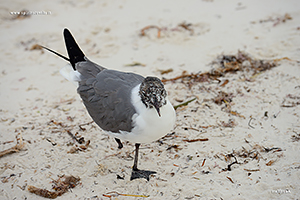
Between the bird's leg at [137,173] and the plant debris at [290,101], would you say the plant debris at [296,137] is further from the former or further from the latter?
the bird's leg at [137,173]

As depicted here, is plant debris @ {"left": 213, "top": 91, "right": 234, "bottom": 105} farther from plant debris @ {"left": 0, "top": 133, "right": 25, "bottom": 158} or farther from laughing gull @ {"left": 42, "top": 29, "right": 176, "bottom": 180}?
plant debris @ {"left": 0, "top": 133, "right": 25, "bottom": 158}

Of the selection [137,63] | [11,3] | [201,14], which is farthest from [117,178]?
[11,3]

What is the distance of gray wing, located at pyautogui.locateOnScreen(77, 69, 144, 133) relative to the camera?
2.76 m

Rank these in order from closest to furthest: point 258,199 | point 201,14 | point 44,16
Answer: point 258,199
point 201,14
point 44,16

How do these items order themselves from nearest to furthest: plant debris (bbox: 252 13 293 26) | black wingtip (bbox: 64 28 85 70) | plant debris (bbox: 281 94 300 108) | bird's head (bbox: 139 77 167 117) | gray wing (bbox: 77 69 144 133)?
1. bird's head (bbox: 139 77 167 117)
2. gray wing (bbox: 77 69 144 133)
3. black wingtip (bbox: 64 28 85 70)
4. plant debris (bbox: 281 94 300 108)
5. plant debris (bbox: 252 13 293 26)

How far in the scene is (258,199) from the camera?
8.45 feet

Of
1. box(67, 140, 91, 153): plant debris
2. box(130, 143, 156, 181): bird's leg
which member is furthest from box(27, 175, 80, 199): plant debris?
box(130, 143, 156, 181): bird's leg

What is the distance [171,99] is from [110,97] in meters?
1.34

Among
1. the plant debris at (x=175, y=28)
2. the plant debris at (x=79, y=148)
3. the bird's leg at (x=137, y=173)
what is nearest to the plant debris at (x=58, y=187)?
the plant debris at (x=79, y=148)

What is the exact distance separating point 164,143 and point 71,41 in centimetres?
162

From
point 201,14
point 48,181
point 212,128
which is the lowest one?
point 48,181

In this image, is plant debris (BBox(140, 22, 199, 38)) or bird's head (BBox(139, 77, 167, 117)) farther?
plant debris (BBox(140, 22, 199, 38))

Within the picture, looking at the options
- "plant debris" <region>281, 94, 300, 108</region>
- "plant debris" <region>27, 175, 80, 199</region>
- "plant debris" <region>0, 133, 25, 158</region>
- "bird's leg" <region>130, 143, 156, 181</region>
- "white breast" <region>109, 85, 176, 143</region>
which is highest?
"white breast" <region>109, 85, 176, 143</region>

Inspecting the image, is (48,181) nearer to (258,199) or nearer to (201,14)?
(258,199)
